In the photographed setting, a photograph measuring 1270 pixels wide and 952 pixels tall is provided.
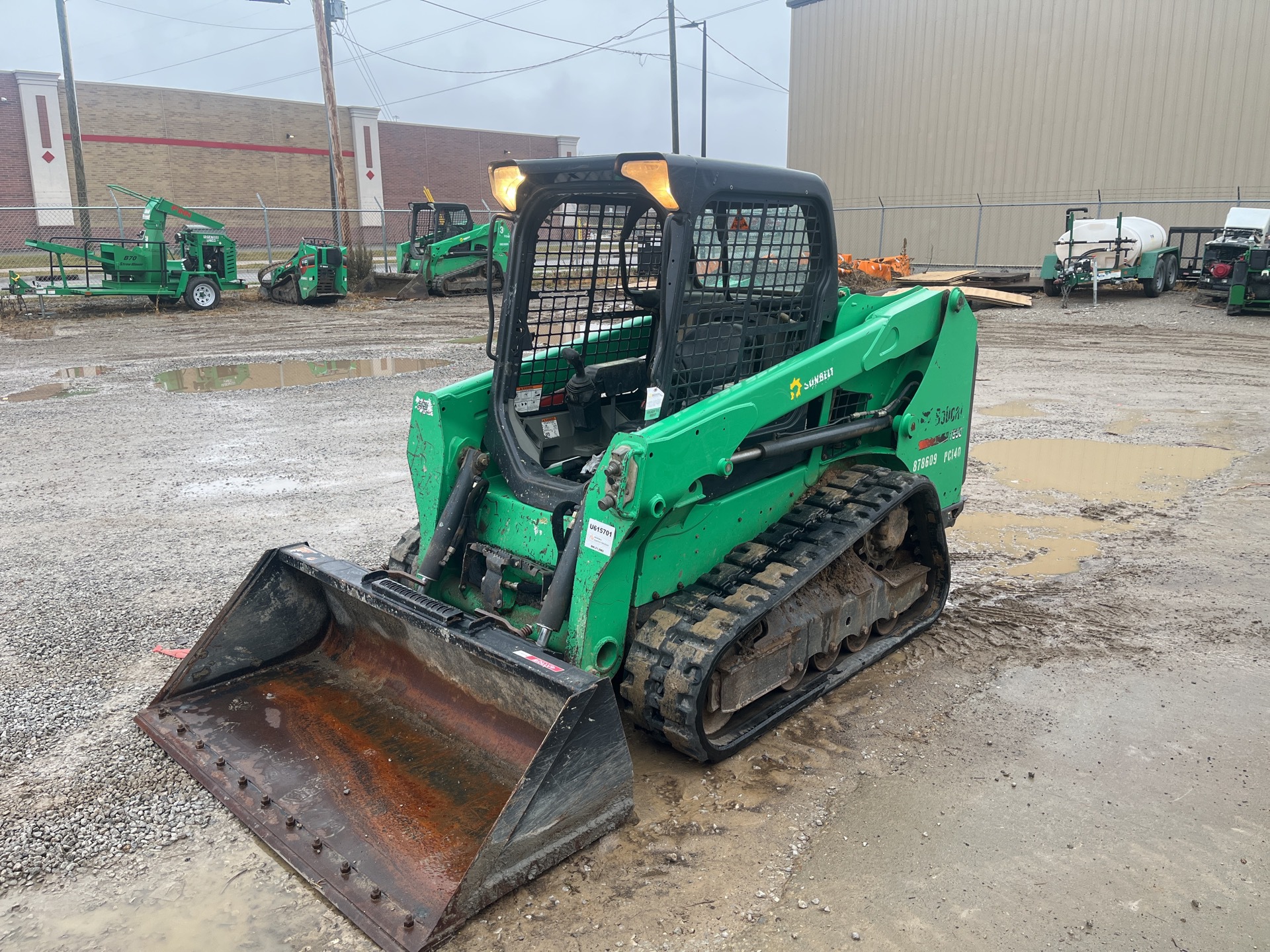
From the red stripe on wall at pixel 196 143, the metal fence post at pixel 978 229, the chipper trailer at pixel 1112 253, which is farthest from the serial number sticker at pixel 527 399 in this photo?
the red stripe on wall at pixel 196 143

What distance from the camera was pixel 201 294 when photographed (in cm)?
2061

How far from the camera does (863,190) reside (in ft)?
102

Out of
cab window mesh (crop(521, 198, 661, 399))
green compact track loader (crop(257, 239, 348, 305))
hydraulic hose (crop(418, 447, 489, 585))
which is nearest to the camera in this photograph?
hydraulic hose (crop(418, 447, 489, 585))

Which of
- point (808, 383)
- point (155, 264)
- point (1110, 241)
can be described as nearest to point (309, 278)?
point (155, 264)

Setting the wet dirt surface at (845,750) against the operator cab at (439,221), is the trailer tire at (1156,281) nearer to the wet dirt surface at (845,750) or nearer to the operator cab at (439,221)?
the wet dirt surface at (845,750)

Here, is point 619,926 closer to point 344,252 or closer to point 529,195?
A: point 529,195

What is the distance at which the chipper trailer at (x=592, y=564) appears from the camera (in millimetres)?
3086

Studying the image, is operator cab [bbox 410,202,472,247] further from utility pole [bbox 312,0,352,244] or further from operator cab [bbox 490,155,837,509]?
operator cab [bbox 490,155,837,509]

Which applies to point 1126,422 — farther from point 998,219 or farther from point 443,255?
point 998,219

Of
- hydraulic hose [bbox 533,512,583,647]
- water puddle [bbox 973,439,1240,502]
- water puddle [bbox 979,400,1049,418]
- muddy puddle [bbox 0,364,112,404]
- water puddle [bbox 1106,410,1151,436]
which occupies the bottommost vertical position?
water puddle [bbox 973,439,1240,502]

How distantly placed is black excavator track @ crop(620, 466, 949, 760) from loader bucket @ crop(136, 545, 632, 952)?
0.38m

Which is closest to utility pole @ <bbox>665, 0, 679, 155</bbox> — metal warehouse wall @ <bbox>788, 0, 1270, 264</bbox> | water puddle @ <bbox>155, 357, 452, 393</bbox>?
metal warehouse wall @ <bbox>788, 0, 1270, 264</bbox>

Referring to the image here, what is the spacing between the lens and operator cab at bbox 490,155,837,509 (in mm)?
3635

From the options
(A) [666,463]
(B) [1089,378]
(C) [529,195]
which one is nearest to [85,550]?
(C) [529,195]
